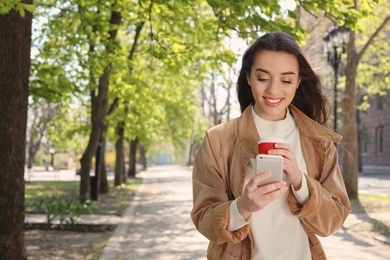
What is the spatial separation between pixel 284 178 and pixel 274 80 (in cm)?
41

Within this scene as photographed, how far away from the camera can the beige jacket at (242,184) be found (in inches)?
104

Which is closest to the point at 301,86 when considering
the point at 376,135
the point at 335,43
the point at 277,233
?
the point at 277,233

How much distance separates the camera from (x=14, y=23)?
7594 millimetres

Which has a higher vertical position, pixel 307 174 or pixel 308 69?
pixel 308 69

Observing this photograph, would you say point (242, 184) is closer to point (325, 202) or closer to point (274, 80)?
point (325, 202)

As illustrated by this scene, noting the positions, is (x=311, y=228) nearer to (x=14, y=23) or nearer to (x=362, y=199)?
(x=14, y=23)

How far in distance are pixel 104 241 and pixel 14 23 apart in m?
5.50

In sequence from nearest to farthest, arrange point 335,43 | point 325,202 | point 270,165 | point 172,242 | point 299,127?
point 270,165, point 325,202, point 299,127, point 172,242, point 335,43

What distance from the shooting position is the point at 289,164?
8.30 feet

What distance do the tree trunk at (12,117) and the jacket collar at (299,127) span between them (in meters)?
5.19

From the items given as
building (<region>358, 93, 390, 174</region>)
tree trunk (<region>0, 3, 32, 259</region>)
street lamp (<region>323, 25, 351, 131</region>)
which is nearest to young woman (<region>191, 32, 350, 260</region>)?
tree trunk (<region>0, 3, 32, 259</region>)

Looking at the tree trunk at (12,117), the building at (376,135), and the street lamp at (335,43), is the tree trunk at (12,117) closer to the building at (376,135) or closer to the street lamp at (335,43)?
the street lamp at (335,43)

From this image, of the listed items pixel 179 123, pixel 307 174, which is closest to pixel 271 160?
pixel 307 174

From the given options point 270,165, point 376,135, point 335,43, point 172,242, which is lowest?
point 172,242
